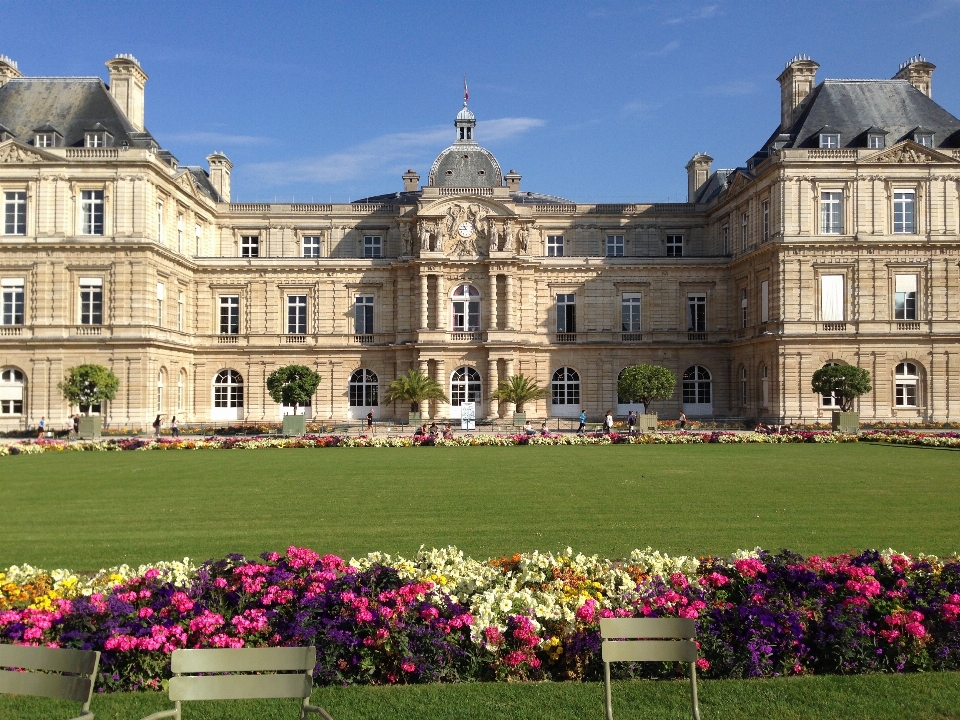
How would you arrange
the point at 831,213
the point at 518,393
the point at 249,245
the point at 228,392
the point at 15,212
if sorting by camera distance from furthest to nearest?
the point at 249,245 < the point at 228,392 < the point at 518,393 < the point at 831,213 < the point at 15,212

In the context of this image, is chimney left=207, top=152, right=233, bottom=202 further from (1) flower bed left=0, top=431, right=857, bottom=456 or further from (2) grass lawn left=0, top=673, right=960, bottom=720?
(2) grass lawn left=0, top=673, right=960, bottom=720

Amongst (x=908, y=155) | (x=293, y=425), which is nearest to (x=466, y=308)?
(x=293, y=425)

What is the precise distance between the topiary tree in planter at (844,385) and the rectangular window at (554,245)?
801 inches

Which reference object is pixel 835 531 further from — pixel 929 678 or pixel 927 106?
pixel 927 106

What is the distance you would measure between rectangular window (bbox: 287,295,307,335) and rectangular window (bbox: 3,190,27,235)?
49.6 feet

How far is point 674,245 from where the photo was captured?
55.5 m

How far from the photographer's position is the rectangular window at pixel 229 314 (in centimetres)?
5072

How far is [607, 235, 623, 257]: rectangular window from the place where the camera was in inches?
2173

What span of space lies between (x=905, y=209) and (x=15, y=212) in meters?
47.5

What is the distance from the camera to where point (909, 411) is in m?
43.1

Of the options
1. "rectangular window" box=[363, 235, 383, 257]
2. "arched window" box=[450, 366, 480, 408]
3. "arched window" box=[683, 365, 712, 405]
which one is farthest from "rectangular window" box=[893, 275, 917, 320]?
"rectangular window" box=[363, 235, 383, 257]

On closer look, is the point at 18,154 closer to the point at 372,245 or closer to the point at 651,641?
the point at 372,245

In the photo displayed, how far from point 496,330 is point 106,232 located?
22.3 metres

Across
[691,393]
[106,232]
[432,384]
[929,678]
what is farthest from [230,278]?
[929,678]
